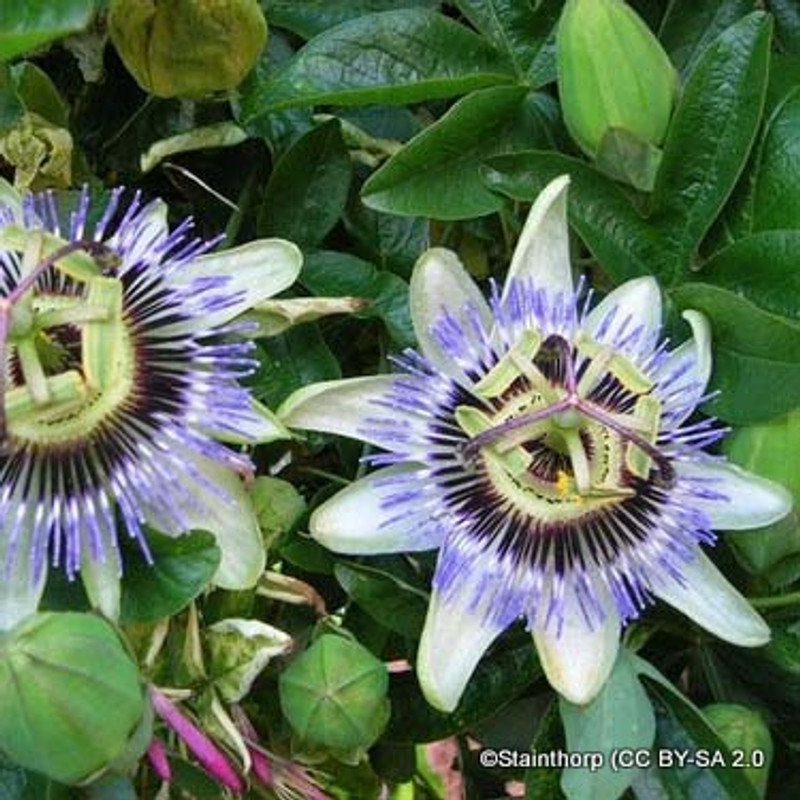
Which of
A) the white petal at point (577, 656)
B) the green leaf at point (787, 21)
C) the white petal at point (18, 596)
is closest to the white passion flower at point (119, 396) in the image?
the white petal at point (18, 596)

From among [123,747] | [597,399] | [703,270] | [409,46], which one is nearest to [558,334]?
[597,399]

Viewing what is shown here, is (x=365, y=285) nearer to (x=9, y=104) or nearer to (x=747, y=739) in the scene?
(x=9, y=104)

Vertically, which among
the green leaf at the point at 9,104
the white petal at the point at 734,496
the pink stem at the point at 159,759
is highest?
the green leaf at the point at 9,104

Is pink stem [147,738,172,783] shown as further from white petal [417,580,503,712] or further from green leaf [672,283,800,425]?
green leaf [672,283,800,425]

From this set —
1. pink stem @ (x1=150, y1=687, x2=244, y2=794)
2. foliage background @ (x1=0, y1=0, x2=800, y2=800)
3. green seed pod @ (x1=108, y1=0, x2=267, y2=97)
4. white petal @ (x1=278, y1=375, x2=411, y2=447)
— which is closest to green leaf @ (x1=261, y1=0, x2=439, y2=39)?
foliage background @ (x1=0, y1=0, x2=800, y2=800)

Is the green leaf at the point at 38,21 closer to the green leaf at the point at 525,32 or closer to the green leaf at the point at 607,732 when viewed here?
the green leaf at the point at 525,32
